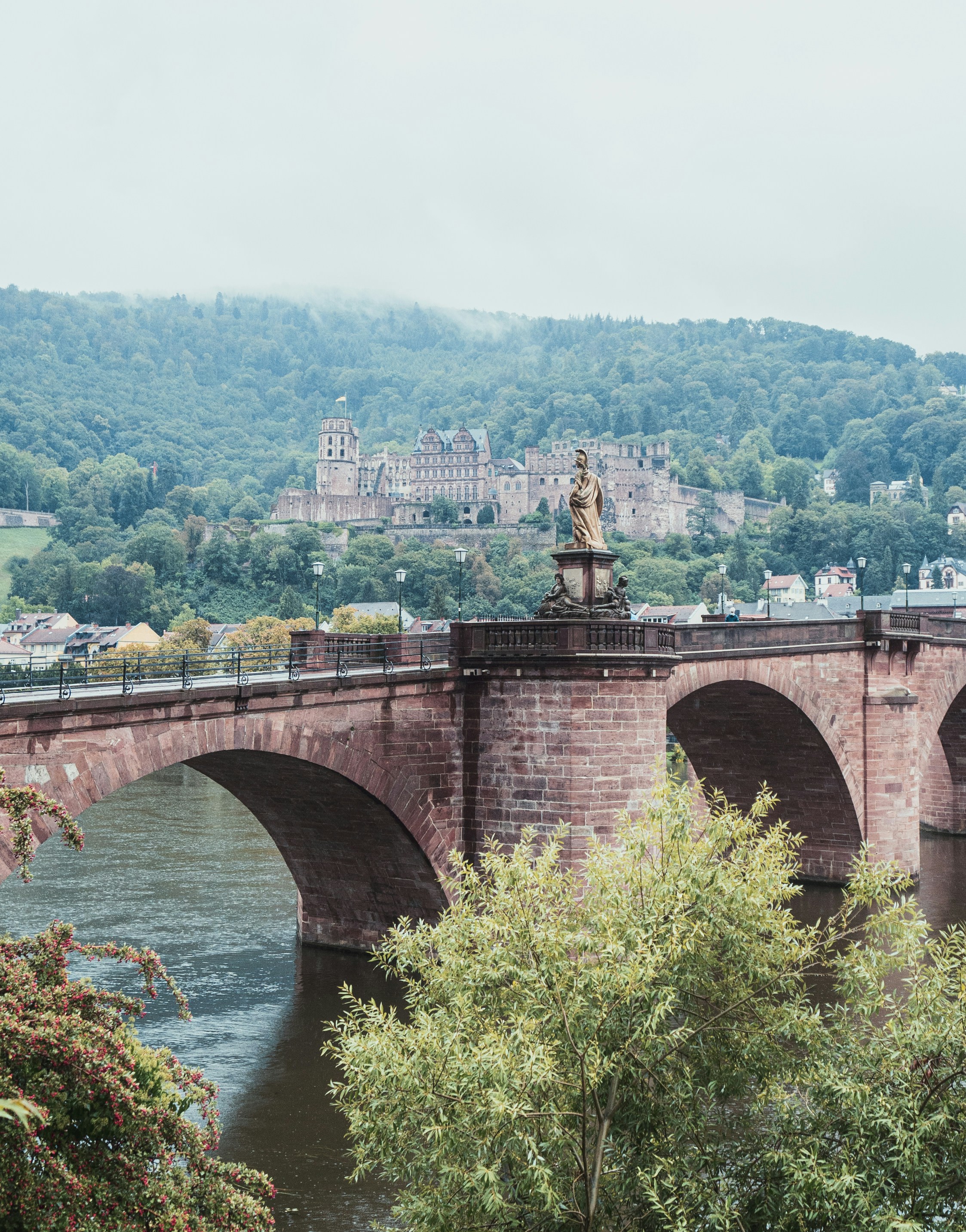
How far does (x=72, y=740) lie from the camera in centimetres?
1847

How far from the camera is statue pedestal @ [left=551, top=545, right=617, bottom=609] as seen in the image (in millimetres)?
24625

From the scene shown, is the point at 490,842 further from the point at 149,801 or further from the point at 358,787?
the point at 149,801

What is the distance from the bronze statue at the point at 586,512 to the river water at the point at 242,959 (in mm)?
8616

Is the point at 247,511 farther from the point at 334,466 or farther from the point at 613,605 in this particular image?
the point at 613,605

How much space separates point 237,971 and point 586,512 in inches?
414

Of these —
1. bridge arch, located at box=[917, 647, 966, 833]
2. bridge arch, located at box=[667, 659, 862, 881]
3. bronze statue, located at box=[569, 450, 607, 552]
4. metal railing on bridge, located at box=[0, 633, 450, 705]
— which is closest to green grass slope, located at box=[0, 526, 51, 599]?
bridge arch, located at box=[917, 647, 966, 833]

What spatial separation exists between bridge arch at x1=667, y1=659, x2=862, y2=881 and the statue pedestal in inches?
401

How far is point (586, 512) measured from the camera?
81.6ft

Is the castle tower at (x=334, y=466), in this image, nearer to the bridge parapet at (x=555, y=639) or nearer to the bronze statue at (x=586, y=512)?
the bronze statue at (x=586, y=512)

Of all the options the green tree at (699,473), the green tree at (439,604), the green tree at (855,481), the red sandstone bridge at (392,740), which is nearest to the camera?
the red sandstone bridge at (392,740)

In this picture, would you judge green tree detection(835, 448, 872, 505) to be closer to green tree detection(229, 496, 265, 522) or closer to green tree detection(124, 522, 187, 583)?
green tree detection(229, 496, 265, 522)

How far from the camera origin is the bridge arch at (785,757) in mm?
35438

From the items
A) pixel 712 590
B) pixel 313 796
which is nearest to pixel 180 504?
pixel 712 590

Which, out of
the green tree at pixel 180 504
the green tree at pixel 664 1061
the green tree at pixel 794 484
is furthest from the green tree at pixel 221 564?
the green tree at pixel 664 1061
